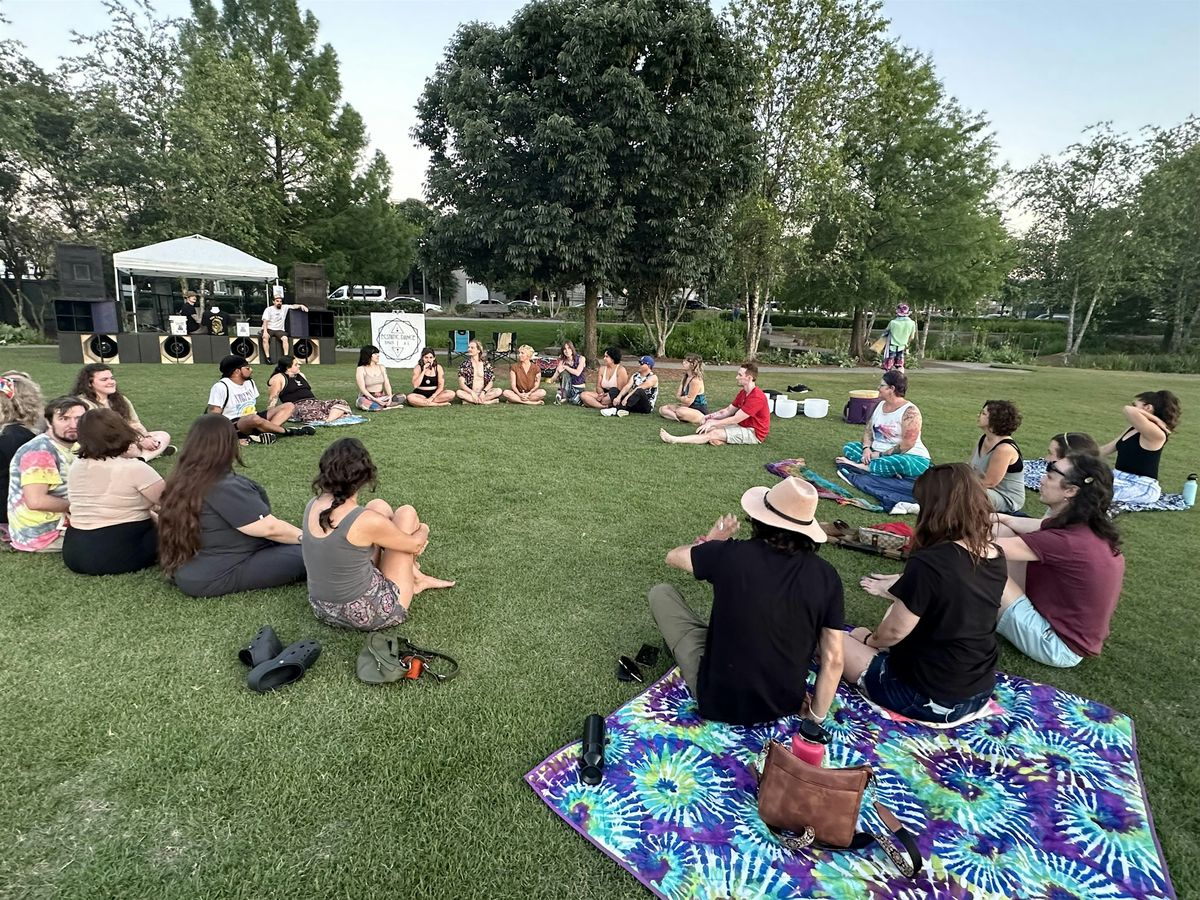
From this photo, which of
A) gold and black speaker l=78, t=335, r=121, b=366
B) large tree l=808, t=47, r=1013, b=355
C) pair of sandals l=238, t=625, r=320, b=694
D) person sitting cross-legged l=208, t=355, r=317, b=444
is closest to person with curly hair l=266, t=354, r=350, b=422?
person sitting cross-legged l=208, t=355, r=317, b=444

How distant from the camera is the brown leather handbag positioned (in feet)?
7.05

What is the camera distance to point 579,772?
2.56m

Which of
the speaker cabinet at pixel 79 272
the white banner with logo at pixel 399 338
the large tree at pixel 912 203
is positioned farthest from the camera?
the large tree at pixel 912 203

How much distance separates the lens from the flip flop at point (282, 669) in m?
2.99

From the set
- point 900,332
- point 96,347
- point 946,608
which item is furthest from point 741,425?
point 96,347

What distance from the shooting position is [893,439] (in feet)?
22.9

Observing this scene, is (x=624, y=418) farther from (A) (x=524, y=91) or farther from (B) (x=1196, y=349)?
(B) (x=1196, y=349)

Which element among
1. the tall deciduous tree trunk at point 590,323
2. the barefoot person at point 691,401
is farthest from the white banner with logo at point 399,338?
the barefoot person at point 691,401

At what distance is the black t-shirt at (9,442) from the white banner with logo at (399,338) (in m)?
10.9

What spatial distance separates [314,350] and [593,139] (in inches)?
345

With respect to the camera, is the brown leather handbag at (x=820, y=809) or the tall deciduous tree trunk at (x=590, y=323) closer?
the brown leather handbag at (x=820, y=809)

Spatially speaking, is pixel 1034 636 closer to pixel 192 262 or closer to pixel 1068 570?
pixel 1068 570

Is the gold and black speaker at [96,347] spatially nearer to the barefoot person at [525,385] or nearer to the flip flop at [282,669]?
the barefoot person at [525,385]

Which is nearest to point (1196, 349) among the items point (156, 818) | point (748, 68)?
point (748, 68)
